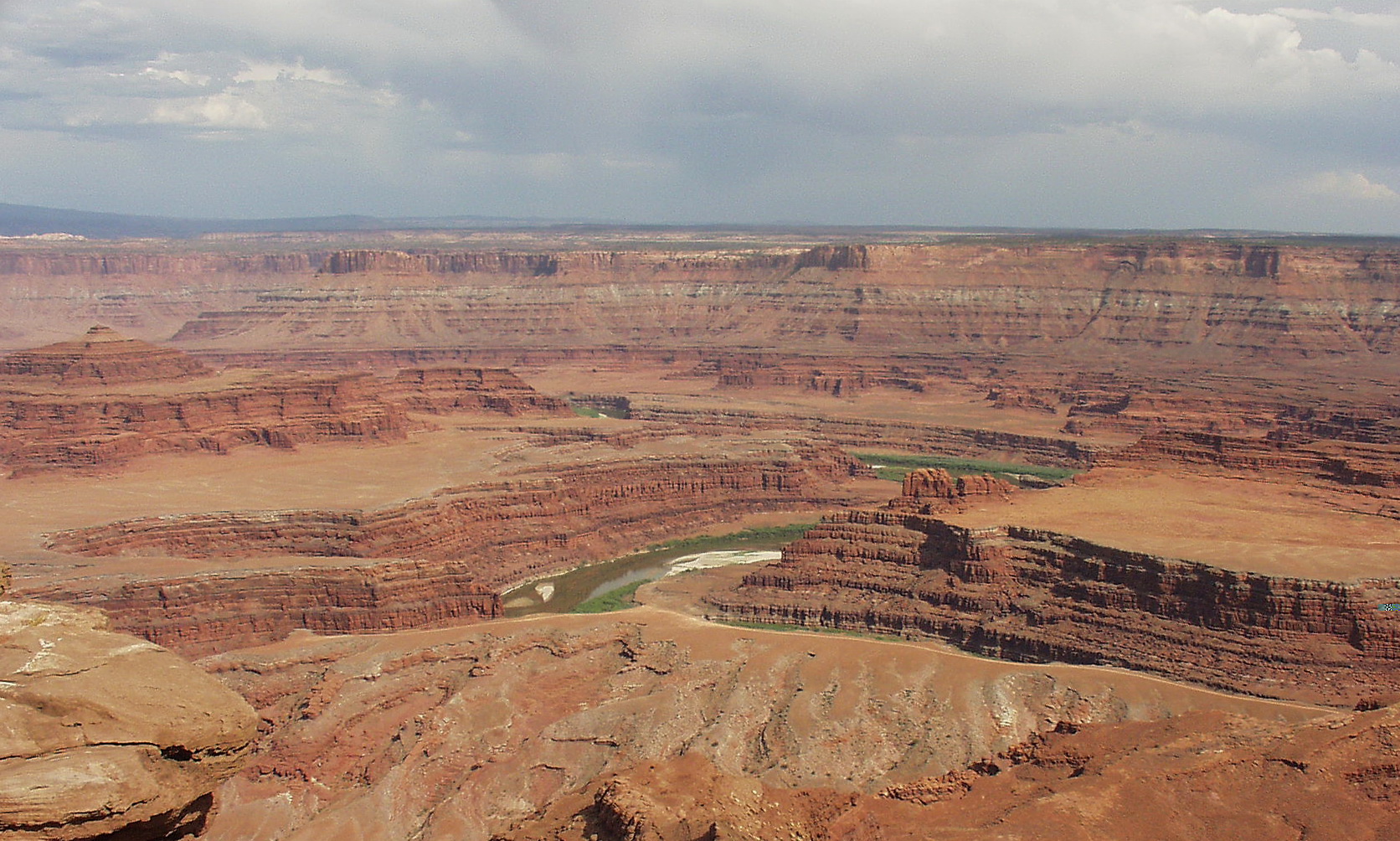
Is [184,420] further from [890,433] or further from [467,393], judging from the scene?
[890,433]

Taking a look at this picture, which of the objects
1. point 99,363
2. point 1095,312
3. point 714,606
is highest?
point 99,363

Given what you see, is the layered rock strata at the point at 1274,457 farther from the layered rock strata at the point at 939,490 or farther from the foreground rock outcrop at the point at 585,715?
the foreground rock outcrop at the point at 585,715

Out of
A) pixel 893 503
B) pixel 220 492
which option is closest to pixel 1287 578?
pixel 893 503

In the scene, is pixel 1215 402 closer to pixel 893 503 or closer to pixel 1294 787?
pixel 893 503

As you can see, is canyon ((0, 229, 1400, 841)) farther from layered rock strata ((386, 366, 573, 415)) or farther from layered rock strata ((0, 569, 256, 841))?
layered rock strata ((386, 366, 573, 415))

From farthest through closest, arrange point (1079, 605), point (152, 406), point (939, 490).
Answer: point (152, 406) < point (939, 490) < point (1079, 605)

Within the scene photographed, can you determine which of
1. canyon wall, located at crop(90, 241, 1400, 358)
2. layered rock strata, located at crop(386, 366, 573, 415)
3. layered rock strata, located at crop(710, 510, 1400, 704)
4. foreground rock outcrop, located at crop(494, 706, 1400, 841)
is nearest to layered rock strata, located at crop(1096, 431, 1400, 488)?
layered rock strata, located at crop(710, 510, 1400, 704)

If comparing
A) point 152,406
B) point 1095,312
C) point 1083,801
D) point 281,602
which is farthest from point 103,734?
point 1095,312
